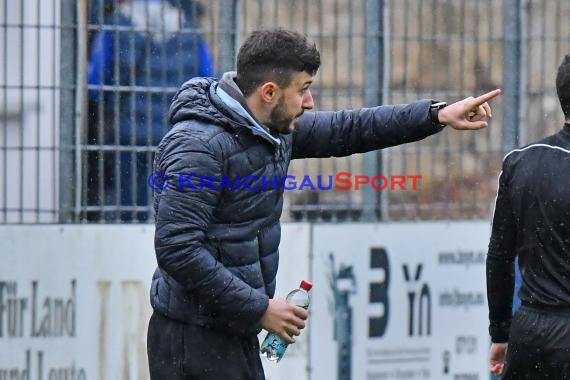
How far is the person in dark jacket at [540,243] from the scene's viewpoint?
5059 mm

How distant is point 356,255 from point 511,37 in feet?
5.34

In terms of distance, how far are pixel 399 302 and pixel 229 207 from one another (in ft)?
10.8

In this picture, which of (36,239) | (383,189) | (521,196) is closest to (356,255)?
(383,189)

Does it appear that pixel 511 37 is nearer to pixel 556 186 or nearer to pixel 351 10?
pixel 351 10

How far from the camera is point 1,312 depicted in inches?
278

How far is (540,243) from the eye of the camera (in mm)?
5109

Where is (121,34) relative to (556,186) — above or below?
above

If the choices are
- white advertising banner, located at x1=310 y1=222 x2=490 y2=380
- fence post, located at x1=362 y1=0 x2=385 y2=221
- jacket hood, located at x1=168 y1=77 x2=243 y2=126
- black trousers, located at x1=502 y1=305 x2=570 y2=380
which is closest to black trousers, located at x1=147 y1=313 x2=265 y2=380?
jacket hood, located at x1=168 y1=77 x2=243 y2=126

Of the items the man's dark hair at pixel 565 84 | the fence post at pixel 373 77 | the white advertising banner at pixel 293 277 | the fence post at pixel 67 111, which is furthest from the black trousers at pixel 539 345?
the fence post at pixel 67 111

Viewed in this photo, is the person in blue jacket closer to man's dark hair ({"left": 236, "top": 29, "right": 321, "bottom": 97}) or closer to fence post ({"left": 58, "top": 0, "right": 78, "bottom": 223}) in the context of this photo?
fence post ({"left": 58, "top": 0, "right": 78, "bottom": 223})

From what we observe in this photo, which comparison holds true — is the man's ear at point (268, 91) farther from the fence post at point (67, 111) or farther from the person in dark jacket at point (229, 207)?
the fence post at point (67, 111)

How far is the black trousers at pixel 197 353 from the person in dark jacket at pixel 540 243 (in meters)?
1.10

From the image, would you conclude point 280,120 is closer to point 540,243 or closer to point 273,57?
point 273,57

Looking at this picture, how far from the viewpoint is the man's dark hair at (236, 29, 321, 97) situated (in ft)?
15.3
